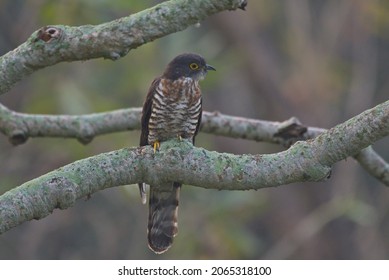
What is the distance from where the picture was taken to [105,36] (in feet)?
10.1

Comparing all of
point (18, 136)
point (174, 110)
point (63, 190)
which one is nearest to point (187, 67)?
point (174, 110)

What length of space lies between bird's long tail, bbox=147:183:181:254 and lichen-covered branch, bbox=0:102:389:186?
0.38 m

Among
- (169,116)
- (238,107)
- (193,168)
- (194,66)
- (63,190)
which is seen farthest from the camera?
(238,107)

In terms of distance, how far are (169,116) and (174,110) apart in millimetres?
47

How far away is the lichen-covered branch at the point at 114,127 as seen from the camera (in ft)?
14.0

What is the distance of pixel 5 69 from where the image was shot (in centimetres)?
311

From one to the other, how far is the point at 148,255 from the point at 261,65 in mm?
2307

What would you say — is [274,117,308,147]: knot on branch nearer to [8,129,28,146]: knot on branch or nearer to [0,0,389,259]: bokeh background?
[8,129,28,146]: knot on branch

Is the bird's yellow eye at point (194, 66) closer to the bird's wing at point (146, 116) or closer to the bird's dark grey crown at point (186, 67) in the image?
the bird's dark grey crown at point (186, 67)

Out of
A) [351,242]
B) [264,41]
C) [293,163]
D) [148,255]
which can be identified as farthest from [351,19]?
[293,163]

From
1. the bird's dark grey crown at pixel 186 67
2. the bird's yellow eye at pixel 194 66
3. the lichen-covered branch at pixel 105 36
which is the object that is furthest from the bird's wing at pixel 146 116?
the lichen-covered branch at pixel 105 36

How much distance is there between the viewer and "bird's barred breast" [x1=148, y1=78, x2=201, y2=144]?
4.22 meters

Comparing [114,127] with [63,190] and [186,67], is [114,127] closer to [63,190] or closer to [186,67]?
[186,67]
